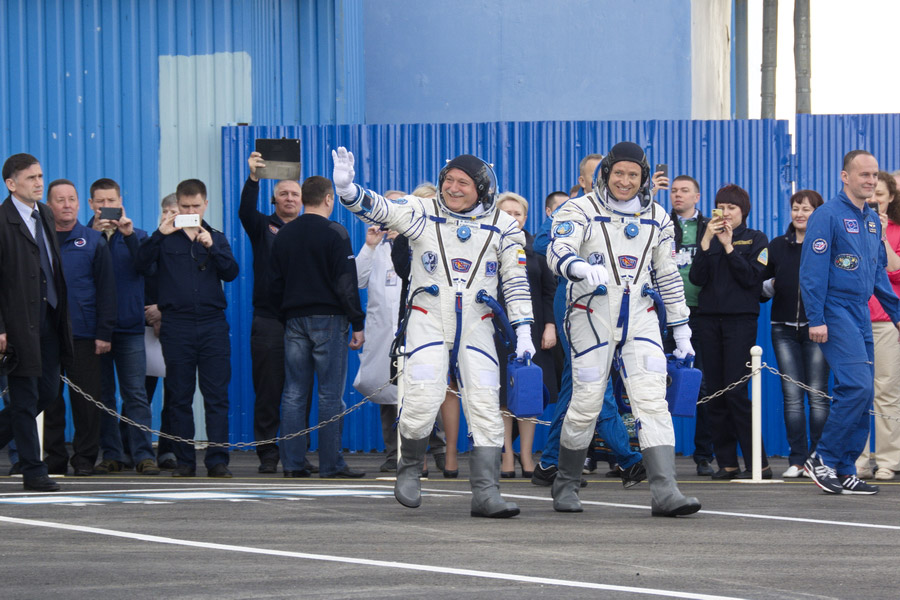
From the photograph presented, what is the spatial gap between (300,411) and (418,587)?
545 cm

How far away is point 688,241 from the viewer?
10.7 m

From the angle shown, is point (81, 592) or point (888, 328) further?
point (888, 328)

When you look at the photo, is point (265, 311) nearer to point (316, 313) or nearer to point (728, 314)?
point (316, 313)

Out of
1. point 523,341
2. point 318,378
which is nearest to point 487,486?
point 523,341

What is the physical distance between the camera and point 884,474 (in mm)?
10336

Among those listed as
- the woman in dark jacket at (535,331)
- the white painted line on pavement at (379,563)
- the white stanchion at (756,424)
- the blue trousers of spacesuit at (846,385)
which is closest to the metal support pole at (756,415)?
the white stanchion at (756,424)

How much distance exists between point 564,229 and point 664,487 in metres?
1.55

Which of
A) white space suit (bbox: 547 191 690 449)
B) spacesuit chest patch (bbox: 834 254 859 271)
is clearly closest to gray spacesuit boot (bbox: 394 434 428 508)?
white space suit (bbox: 547 191 690 449)

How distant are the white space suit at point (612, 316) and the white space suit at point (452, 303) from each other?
0.33 meters

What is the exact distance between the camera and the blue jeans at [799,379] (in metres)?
10.4

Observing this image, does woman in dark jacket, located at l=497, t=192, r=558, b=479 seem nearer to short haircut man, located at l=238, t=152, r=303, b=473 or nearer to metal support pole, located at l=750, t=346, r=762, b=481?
metal support pole, located at l=750, t=346, r=762, b=481

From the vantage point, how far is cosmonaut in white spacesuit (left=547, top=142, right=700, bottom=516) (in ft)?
24.7

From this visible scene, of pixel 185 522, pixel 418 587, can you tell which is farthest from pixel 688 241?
pixel 418 587

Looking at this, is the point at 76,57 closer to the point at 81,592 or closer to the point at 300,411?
the point at 300,411
